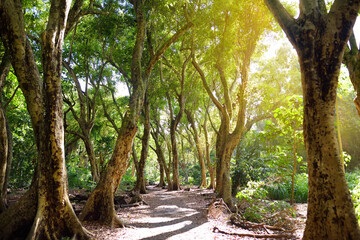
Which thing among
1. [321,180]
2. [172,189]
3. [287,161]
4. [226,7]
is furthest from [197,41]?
[172,189]

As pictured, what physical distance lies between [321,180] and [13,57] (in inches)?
240

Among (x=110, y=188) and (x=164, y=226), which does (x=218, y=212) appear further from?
(x=110, y=188)

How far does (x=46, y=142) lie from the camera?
4262 mm

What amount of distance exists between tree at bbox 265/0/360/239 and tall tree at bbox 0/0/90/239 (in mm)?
4362

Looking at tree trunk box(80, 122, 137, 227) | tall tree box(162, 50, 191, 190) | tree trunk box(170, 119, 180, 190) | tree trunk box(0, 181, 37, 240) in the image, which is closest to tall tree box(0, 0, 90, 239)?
tree trunk box(0, 181, 37, 240)

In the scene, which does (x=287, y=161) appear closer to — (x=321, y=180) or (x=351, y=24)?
(x=321, y=180)

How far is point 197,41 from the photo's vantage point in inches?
451

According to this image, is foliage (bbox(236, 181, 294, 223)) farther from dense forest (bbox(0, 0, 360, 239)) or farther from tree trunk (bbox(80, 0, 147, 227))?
tree trunk (bbox(80, 0, 147, 227))

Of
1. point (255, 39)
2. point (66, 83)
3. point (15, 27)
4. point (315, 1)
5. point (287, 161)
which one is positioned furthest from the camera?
point (66, 83)

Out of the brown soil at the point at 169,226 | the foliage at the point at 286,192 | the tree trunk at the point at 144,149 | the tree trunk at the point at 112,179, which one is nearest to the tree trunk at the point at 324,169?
the brown soil at the point at 169,226

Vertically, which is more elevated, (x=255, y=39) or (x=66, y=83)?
(x=66, y=83)

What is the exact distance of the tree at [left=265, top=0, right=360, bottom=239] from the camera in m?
3.15

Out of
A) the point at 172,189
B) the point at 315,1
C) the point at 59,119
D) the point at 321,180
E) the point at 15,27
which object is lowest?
the point at 172,189

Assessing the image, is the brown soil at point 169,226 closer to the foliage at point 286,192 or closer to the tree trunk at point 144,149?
the tree trunk at point 144,149
